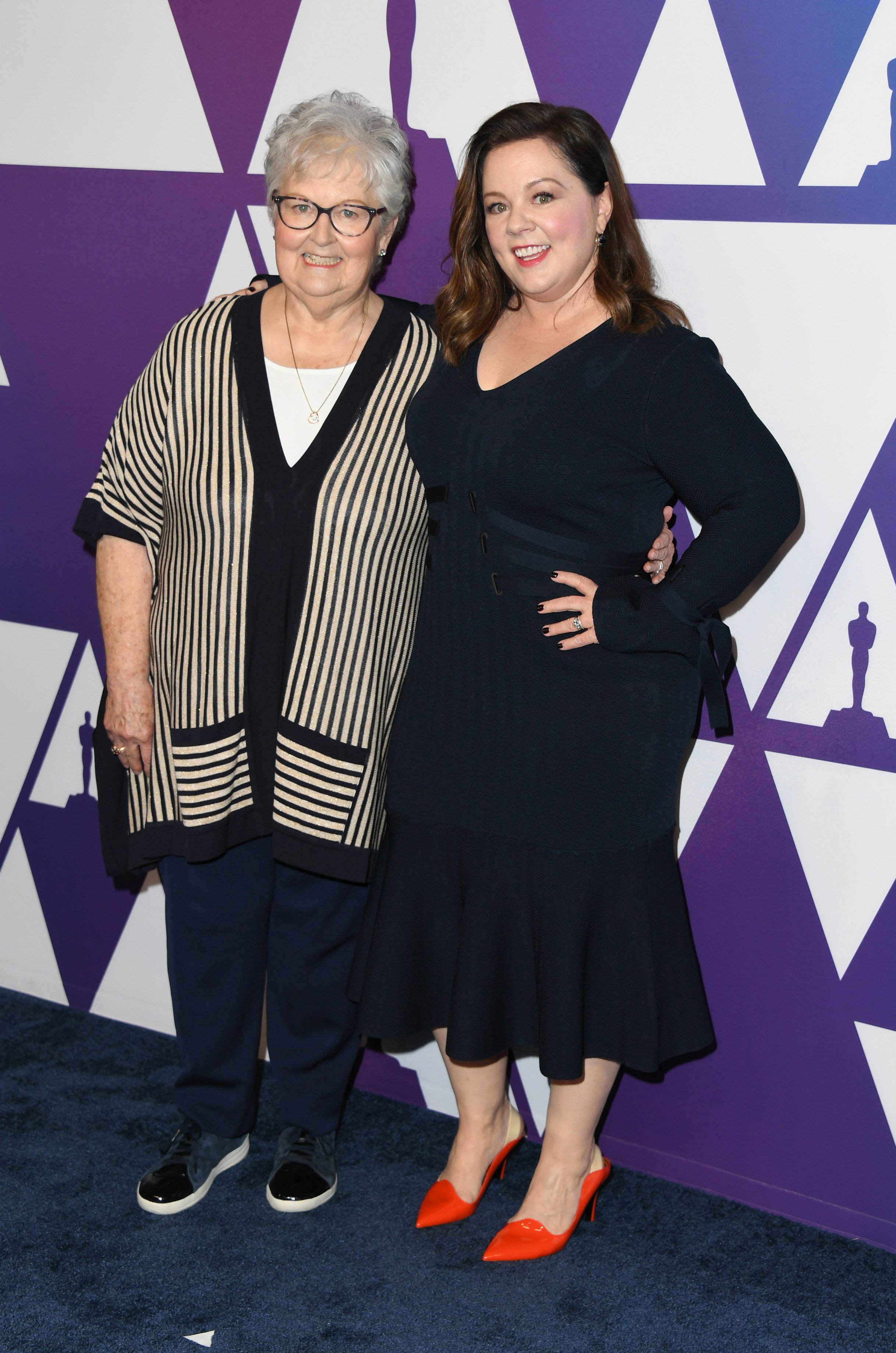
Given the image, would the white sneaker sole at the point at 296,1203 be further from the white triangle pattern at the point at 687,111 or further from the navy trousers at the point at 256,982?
the white triangle pattern at the point at 687,111

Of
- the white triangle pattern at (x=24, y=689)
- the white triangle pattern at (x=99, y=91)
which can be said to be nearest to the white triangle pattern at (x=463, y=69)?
the white triangle pattern at (x=99, y=91)

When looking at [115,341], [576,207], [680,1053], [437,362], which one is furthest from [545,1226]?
[115,341]

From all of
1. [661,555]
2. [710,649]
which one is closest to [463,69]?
[661,555]

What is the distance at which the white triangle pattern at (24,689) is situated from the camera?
264 centimetres

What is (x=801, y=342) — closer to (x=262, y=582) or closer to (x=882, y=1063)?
(x=262, y=582)

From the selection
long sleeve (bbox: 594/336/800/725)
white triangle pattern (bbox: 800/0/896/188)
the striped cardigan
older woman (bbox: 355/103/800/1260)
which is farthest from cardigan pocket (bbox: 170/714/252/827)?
white triangle pattern (bbox: 800/0/896/188)

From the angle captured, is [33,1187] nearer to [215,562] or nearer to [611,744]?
[215,562]

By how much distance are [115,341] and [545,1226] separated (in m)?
1.81

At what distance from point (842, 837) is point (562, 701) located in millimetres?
583

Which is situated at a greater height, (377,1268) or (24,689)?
(24,689)

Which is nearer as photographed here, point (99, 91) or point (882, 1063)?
point (882, 1063)

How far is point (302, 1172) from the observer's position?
2.10m

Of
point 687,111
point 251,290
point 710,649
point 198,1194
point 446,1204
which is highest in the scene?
point 687,111

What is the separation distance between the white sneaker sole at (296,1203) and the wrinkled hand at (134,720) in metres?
0.76
